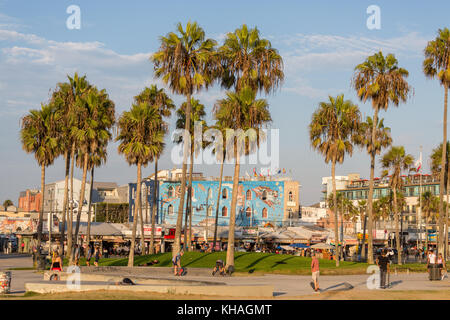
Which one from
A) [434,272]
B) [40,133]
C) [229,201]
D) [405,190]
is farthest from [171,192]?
[434,272]

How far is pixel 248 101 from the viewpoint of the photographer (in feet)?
117

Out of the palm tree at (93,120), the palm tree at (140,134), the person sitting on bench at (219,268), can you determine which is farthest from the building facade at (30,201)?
the person sitting on bench at (219,268)

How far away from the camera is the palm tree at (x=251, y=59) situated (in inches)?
1449

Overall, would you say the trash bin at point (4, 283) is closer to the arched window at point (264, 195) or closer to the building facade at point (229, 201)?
the building facade at point (229, 201)

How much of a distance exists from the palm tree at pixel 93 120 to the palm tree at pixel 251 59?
13.1 metres

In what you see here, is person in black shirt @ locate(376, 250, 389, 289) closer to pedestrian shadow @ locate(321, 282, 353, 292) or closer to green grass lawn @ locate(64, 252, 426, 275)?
pedestrian shadow @ locate(321, 282, 353, 292)

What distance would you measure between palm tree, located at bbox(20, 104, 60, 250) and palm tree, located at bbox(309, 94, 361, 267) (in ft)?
68.3

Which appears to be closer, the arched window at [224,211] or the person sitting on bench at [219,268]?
the person sitting on bench at [219,268]

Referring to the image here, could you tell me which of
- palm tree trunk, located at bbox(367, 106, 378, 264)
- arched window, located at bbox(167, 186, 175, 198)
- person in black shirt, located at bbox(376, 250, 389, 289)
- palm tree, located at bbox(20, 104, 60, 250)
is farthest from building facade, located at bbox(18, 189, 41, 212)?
person in black shirt, located at bbox(376, 250, 389, 289)

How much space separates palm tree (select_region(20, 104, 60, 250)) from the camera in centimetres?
4928

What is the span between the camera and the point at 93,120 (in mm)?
45969

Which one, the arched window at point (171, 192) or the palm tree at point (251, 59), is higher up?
the palm tree at point (251, 59)
